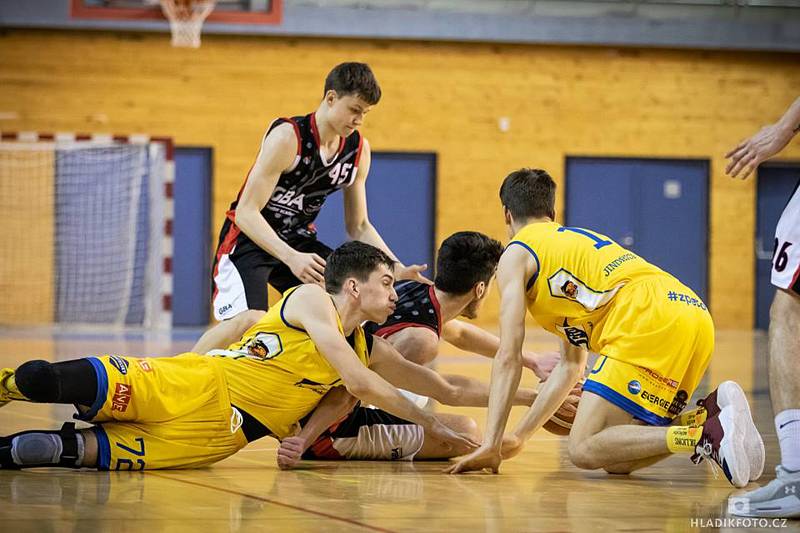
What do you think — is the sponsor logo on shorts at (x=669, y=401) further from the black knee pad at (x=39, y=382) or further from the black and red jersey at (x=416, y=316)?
the black knee pad at (x=39, y=382)

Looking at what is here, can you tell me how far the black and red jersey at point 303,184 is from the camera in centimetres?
614

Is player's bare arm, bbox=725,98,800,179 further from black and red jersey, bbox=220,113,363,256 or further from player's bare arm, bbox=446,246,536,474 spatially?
black and red jersey, bbox=220,113,363,256

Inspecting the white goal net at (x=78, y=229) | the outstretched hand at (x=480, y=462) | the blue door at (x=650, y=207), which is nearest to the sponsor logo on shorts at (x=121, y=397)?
the outstretched hand at (x=480, y=462)

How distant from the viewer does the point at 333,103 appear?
6.00 meters

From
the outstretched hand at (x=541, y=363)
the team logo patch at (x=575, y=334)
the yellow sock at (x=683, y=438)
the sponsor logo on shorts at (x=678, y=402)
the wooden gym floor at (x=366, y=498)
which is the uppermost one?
the team logo patch at (x=575, y=334)

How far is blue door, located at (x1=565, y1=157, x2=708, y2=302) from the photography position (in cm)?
1898

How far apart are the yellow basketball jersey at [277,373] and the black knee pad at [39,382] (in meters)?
0.72

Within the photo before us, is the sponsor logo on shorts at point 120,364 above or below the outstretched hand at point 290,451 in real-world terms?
Result: above

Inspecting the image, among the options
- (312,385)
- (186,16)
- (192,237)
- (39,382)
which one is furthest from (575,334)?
(192,237)

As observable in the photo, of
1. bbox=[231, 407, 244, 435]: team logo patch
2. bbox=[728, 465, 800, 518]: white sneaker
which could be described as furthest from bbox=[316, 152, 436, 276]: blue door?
bbox=[728, 465, 800, 518]: white sneaker

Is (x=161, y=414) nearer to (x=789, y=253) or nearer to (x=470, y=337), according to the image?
(x=470, y=337)

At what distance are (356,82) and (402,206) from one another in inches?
501

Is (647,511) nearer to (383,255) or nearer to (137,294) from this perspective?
(383,255)

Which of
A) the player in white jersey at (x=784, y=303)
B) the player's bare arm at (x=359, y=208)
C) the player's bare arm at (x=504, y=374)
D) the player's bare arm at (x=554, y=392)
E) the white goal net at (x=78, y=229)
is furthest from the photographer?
the white goal net at (x=78, y=229)
